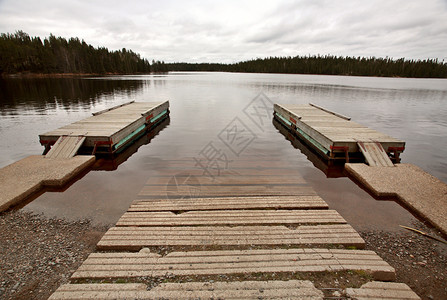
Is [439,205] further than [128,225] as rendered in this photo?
Yes

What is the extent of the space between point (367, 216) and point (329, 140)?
520cm

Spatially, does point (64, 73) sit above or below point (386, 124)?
above

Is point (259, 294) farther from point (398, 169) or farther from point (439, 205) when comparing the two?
point (398, 169)

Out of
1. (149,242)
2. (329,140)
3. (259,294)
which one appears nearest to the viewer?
(259,294)

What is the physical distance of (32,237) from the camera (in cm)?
552

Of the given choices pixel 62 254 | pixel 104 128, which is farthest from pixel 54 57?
pixel 62 254

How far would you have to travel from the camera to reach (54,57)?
10044cm

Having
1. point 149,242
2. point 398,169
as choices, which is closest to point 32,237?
point 149,242

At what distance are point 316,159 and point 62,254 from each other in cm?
1161

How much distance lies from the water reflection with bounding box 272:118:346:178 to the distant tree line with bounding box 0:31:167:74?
4596 inches

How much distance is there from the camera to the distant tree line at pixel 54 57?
3517 inches

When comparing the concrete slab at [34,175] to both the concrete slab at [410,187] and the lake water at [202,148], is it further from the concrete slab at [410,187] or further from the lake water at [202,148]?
the concrete slab at [410,187]

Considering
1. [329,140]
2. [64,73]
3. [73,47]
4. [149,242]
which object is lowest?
[149,242]

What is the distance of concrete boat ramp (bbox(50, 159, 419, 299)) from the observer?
12.3ft
